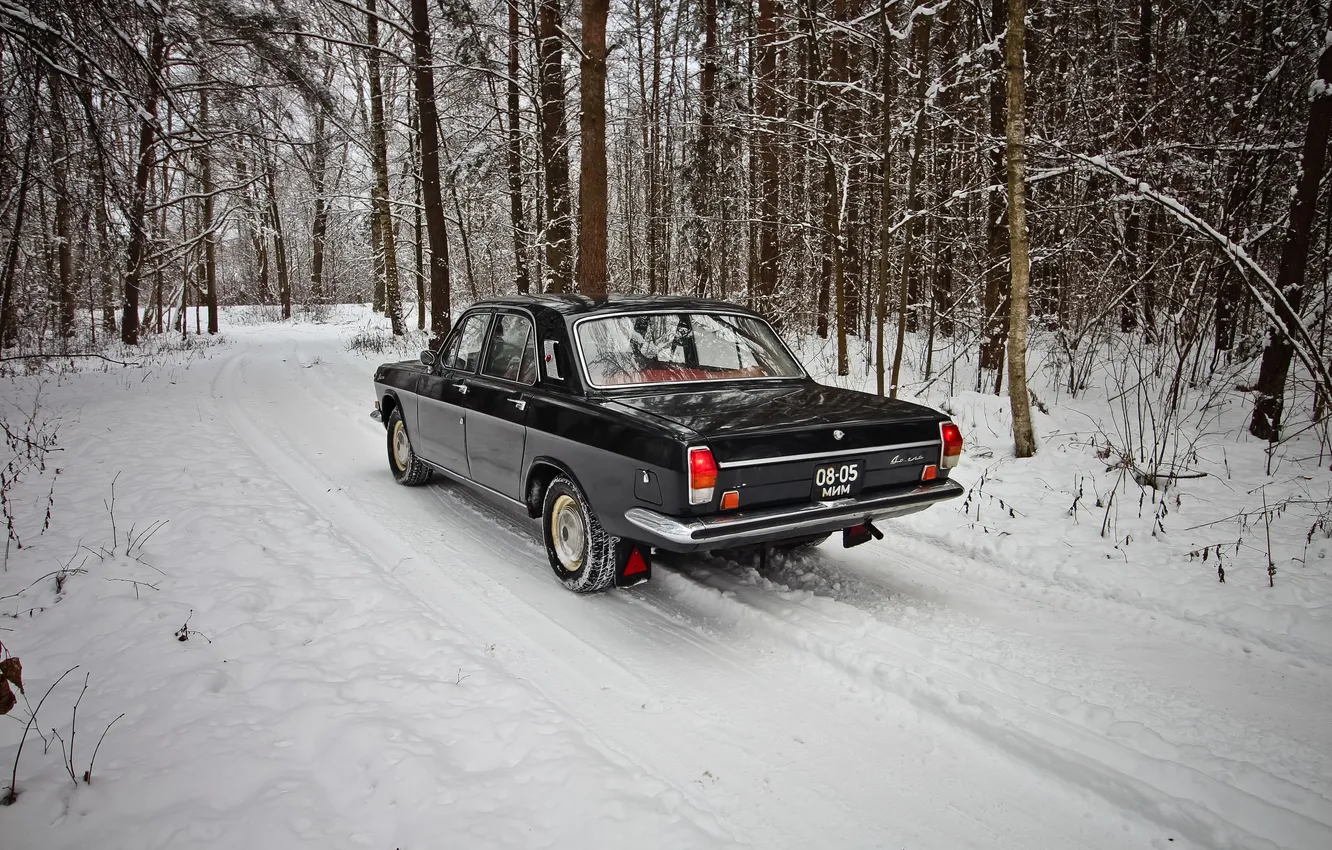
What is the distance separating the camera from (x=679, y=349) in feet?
15.0

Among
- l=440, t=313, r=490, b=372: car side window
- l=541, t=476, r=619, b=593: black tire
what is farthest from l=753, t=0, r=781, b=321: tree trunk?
l=541, t=476, r=619, b=593: black tire

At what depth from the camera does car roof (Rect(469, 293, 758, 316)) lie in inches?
180

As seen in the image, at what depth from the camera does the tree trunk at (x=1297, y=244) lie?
629cm

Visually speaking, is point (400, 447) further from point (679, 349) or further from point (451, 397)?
point (679, 349)

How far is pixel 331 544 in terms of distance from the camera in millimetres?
4887

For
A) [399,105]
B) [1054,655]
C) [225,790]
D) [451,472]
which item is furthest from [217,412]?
[399,105]

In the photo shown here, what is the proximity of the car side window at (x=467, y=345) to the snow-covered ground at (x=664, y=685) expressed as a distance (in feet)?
Result: 4.07

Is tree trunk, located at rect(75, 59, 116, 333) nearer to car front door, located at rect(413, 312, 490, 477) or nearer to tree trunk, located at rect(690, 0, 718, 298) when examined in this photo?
car front door, located at rect(413, 312, 490, 477)

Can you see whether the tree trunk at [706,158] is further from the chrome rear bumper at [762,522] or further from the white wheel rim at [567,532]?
the chrome rear bumper at [762,522]

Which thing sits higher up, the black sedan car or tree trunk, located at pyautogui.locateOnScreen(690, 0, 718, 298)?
tree trunk, located at pyautogui.locateOnScreen(690, 0, 718, 298)

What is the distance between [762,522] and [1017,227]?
4.58m

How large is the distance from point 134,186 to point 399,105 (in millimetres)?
17313

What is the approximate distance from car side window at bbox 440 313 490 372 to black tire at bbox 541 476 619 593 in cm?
154

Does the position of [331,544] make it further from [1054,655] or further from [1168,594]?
[1168,594]
